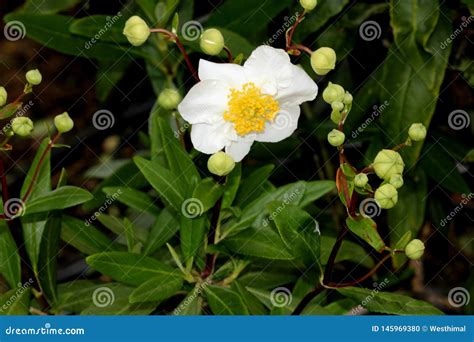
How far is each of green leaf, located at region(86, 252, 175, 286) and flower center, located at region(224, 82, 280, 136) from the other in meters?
0.42

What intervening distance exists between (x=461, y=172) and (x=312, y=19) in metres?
0.78

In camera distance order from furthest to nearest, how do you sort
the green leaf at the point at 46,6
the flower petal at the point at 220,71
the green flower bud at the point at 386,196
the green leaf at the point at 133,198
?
the green leaf at the point at 46,6, the green leaf at the point at 133,198, the flower petal at the point at 220,71, the green flower bud at the point at 386,196

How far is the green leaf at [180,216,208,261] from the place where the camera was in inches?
79.4

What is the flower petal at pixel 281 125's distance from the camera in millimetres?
1943

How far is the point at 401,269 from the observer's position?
2.55m

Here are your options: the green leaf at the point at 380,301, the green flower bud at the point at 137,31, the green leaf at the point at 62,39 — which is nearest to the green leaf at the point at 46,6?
the green leaf at the point at 62,39

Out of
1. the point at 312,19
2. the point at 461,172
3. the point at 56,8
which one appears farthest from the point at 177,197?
the point at 461,172

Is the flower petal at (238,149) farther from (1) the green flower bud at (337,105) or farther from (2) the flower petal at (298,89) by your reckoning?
(1) the green flower bud at (337,105)

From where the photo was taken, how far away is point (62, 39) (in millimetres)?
2383

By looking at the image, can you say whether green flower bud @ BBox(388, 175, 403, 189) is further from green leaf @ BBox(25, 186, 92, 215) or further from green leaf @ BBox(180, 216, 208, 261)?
green leaf @ BBox(25, 186, 92, 215)

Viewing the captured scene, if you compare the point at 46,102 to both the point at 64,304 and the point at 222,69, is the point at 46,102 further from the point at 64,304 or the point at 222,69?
the point at 222,69

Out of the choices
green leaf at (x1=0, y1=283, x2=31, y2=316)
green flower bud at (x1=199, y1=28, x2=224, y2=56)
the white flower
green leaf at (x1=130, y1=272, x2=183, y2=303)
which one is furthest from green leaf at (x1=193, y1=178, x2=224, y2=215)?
green leaf at (x1=0, y1=283, x2=31, y2=316)

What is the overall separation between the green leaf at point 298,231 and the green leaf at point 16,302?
0.67m

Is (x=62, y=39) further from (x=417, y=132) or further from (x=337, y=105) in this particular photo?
(x=417, y=132)
